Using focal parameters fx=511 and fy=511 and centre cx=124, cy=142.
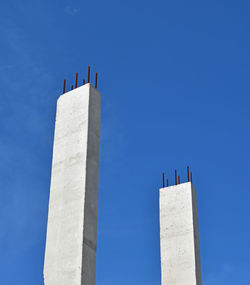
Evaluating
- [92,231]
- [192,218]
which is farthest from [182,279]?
[92,231]

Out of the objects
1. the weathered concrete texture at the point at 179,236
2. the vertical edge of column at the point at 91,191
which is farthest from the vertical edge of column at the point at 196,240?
the vertical edge of column at the point at 91,191

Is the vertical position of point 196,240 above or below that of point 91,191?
above

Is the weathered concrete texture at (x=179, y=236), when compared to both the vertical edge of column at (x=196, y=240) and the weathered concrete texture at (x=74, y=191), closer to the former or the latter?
the vertical edge of column at (x=196, y=240)

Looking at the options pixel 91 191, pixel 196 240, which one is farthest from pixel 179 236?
pixel 91 191

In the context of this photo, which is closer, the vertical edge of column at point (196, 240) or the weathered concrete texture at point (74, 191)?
the weathered concrete texture at point (74, 191)

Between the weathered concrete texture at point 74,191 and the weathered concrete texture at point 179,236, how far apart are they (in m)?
5.07

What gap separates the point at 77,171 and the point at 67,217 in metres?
0.94

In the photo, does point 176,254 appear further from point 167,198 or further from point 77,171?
point 77,171

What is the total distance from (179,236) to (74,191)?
5.52m

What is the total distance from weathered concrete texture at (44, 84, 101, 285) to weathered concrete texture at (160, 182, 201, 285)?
199 inches

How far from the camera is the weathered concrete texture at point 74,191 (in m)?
9.37

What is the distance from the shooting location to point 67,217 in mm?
9828

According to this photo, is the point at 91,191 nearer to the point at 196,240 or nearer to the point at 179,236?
the point at 179,236

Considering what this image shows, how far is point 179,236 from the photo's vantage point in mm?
14562
